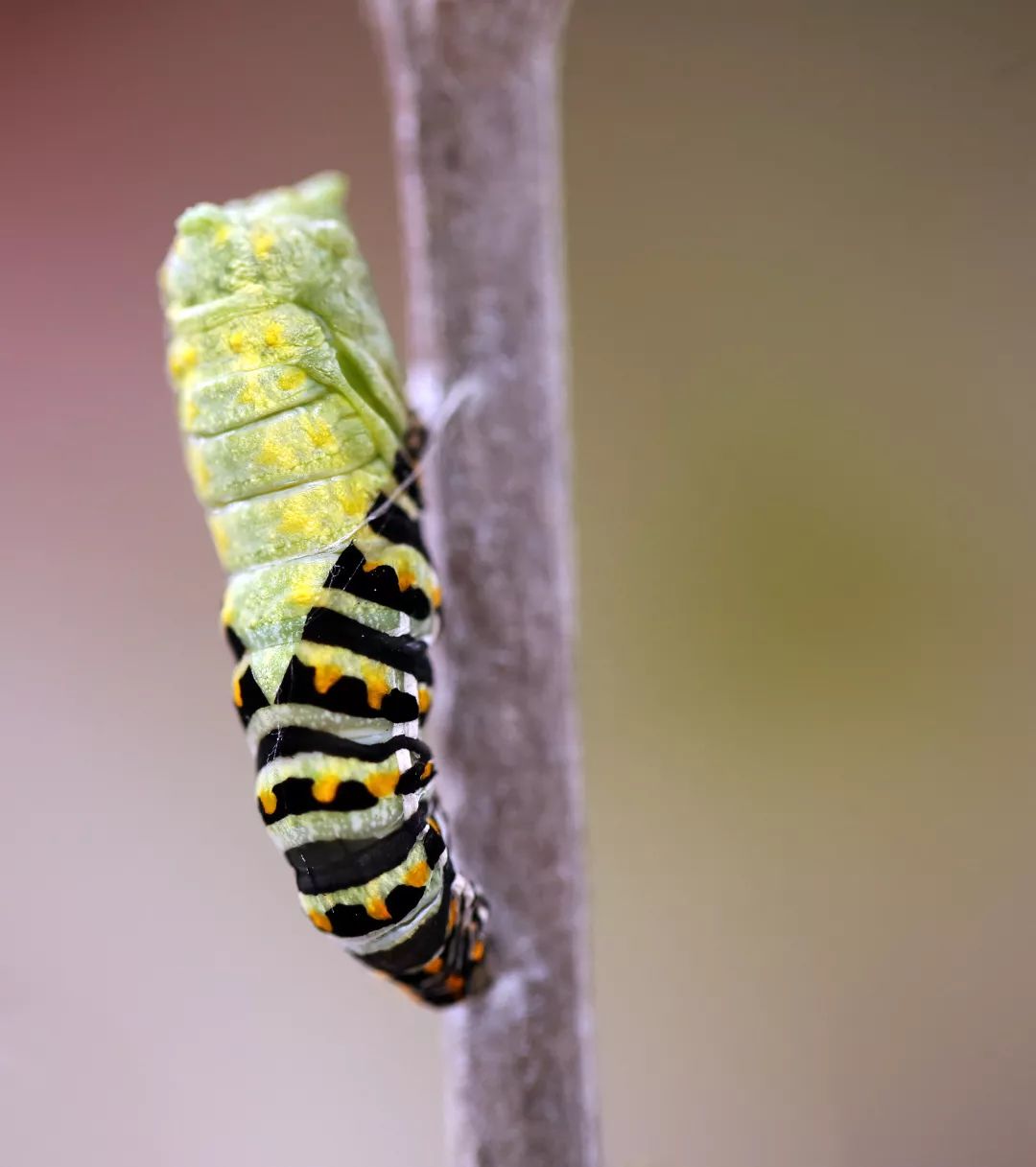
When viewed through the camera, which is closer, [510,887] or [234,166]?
[510,887]

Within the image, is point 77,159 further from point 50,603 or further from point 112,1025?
point 112,1025

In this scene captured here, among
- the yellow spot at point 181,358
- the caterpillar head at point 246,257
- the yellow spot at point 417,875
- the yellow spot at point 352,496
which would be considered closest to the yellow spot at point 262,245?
the caterpillar head at point 246,257

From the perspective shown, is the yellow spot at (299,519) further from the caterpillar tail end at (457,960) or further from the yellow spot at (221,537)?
the caterpillar tail end at (457,960)

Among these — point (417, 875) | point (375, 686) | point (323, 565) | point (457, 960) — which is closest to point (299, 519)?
point (323, 565)

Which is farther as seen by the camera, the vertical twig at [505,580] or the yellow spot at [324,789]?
the vertical twig at [505,580]

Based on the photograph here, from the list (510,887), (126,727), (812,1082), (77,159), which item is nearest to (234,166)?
(77,159)

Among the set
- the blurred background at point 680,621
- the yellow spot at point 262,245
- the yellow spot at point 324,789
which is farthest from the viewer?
the blurred background at point 680,621

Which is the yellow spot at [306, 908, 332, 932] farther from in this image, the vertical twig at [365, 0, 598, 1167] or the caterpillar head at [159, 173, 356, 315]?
the caterpillar head at [159, 173, 356, 315]

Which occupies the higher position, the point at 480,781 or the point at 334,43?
the point at 334,43
